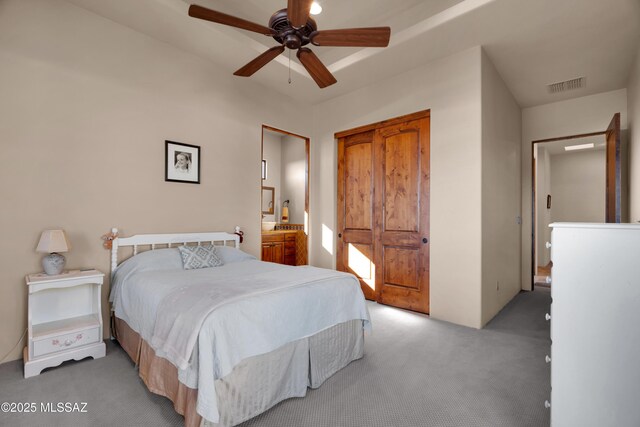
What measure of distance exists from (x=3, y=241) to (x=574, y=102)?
23.1ft

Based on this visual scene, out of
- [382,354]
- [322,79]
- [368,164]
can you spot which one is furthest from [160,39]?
[382,354]

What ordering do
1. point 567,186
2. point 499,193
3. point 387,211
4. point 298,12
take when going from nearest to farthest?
point 298,12 → point 499,193 → point 387,211 → point 567,186

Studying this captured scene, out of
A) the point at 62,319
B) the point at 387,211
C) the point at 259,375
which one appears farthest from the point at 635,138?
the point at 62,319

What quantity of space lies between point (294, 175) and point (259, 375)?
4.96 metres

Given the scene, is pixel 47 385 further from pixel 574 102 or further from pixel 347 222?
pixel 574 102

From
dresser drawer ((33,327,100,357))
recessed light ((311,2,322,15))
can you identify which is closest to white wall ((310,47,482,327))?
recessed light ((311,2,322,15))

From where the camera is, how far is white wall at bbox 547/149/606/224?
7160 millimetres

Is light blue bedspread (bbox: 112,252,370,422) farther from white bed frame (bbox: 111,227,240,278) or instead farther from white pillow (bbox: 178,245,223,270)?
white bed frame (bbox: 111,227,240,278)

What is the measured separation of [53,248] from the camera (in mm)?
2383

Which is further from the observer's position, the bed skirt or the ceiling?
the ceiling

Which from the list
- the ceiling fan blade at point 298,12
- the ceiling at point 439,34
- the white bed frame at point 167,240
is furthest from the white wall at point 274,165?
the ceiling fan blade at point 298,12

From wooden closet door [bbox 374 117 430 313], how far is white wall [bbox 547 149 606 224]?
620cm

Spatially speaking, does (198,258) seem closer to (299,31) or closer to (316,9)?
(299,31)

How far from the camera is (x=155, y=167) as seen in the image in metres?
3.21
